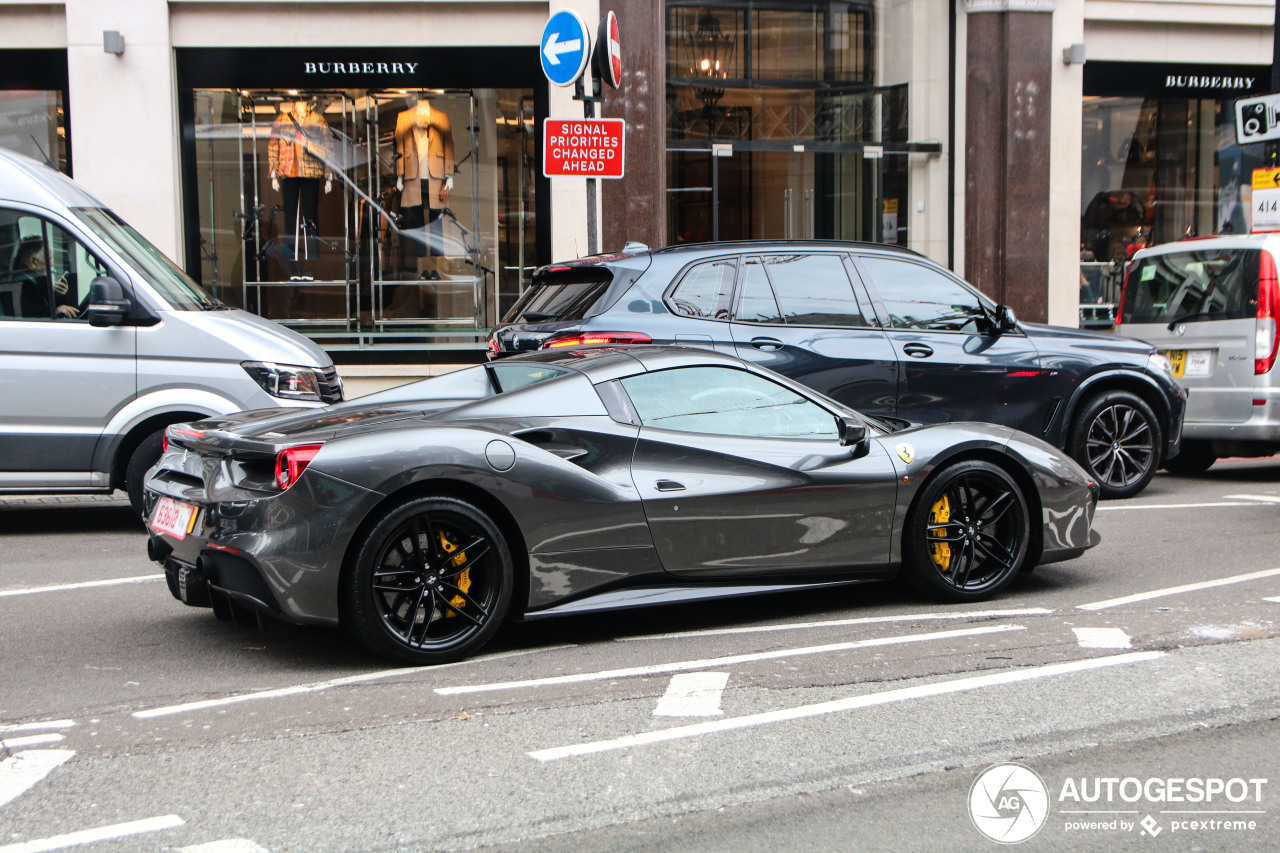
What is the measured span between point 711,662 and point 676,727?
2.73 feet

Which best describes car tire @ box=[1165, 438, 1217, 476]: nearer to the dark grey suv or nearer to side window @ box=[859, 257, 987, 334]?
the dark grey suv

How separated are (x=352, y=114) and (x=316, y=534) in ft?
38.5

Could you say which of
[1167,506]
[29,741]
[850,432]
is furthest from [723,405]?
[1167,506]

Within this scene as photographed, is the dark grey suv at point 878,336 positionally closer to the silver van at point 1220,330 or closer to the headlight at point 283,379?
the silver van at point 1220,330

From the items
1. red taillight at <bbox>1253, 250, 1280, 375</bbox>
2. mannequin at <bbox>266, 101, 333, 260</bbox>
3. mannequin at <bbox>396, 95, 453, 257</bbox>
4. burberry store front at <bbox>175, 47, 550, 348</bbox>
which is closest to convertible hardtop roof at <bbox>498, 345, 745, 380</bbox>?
red taillight at <bbox>1253, 250, 1280, 375</bbox>

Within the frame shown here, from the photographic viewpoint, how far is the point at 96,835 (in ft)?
11.3

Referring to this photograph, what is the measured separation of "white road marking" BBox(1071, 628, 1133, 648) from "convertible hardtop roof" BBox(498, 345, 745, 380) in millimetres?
1904

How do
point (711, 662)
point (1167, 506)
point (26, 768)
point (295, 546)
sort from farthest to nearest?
point (1167, 506) → point (711, 662) → point (295, 546) → point (26, 768)

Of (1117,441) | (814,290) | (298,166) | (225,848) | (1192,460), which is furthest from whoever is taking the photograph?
(298,166)

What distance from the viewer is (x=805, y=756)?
404 centimetres

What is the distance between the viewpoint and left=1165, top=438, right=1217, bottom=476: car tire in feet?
36.0

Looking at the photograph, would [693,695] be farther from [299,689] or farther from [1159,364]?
[1159,364]

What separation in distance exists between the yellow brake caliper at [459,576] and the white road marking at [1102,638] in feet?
8.39

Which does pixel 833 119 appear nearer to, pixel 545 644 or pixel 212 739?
pixel 545 644
